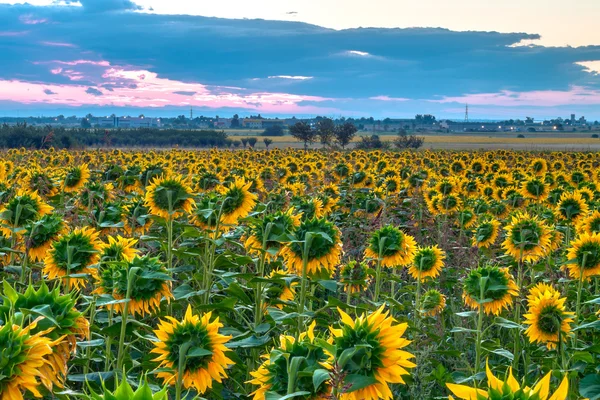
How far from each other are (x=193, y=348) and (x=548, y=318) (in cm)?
251

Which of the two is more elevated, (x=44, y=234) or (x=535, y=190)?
(x=44, y=234)

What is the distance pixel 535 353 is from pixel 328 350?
296 cm

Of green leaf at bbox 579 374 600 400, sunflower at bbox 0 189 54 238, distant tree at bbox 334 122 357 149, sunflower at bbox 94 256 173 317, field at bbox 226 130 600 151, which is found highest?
distant tree at bbox 334 122 357 149

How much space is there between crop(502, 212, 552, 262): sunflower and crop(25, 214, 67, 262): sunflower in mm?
3916

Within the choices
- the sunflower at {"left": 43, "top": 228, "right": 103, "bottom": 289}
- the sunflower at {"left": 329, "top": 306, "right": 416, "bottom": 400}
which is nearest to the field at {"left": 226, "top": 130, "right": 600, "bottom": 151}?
the sunflower at {"left": 43, "top": 228, "right": 103, "bottom": 289}

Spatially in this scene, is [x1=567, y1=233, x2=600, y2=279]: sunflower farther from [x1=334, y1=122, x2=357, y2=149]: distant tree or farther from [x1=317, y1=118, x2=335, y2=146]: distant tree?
[x1=334, y1=122, x2=357, y2=149]: distant tree

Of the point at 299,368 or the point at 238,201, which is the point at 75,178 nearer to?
the point at 238,201

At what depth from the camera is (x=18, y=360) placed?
1.68m

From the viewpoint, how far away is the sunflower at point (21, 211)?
4.43m

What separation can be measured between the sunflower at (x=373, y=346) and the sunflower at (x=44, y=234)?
286 cm

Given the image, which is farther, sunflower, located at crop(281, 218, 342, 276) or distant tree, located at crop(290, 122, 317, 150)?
distant tree, located at crop(290, 122, 317, 150)

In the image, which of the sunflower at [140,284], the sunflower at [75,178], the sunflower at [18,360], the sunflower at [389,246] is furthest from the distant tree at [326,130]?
the sunflower at [18,360]

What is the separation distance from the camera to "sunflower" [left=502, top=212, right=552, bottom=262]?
5751 millimetres

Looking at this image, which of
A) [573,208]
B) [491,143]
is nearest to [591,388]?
[573,208]
